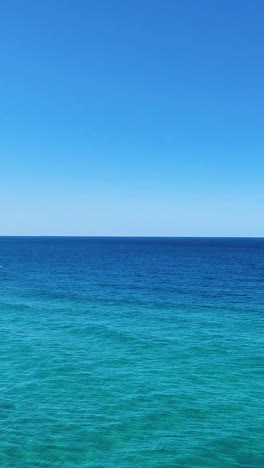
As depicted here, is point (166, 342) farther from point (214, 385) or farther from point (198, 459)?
point (198, 459)

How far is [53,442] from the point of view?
1697 cm

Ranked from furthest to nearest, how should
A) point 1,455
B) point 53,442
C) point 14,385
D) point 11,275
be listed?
1. point 11,275
2. point 14,385
3. point 53,442
4. point 1,455

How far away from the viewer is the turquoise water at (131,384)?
16.5m

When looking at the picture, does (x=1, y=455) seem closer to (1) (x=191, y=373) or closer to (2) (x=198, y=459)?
(2) (x=198, y=459)

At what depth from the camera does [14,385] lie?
2303cm

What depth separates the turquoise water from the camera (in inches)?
650

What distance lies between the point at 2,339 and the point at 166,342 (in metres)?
14.9

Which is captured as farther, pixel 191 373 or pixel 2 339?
pixel 2 339

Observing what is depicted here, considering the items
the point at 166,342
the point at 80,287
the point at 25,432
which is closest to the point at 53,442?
A: the point at 25,432

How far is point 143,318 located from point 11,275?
1939 inches

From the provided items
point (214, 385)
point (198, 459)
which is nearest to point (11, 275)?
point (214, 385)

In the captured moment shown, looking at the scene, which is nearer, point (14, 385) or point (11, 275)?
point (14, 385)

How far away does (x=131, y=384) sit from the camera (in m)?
23.5

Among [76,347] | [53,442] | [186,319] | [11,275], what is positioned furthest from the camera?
[11,275]
